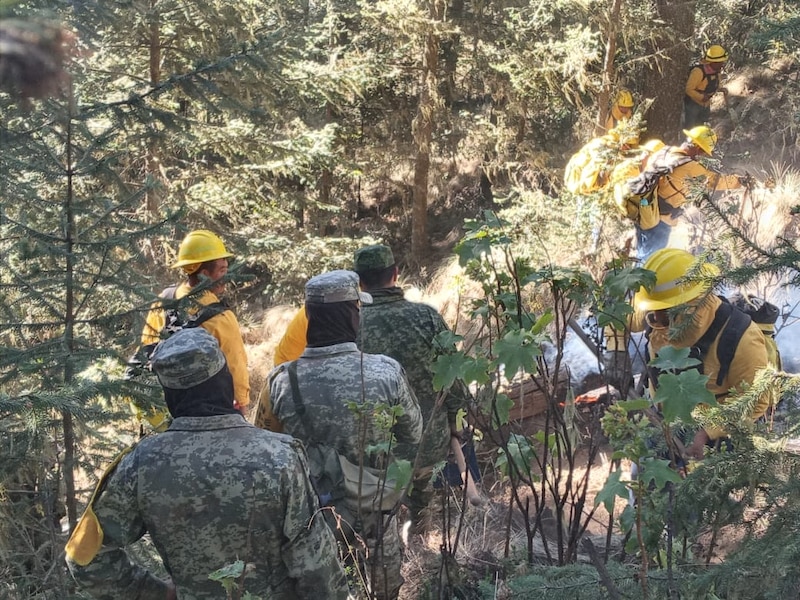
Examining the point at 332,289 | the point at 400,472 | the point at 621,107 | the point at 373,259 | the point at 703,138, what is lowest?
the point at 400,472

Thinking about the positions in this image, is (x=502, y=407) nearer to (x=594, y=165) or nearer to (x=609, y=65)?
(x=594, y=165)

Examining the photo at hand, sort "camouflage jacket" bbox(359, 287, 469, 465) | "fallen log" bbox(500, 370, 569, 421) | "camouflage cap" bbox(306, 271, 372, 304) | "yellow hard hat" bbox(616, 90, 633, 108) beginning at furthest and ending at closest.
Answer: "yellow hard hat" bbox(616, 90, 633, 108)
"fallen log" bbox(500, 370, 569, 421)
"camouflage jacket" bbox(359, 287, 469, 465)
"camouflage cap" bbox(306, 271, 372, 304)

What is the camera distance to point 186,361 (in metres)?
2.34

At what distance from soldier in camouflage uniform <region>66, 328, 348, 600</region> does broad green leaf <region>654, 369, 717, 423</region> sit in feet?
3.87

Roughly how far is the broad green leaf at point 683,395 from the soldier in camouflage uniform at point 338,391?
119 centimetres

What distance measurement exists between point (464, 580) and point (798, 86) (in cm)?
1125

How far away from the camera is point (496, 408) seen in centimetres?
299

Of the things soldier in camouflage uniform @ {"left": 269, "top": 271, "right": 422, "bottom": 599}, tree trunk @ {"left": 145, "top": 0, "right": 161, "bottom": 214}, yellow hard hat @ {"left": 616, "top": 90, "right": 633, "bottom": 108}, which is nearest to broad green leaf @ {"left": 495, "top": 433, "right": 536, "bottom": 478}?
soldier in camouflage uniform @ {"left": 269, "top": 271, "right": 422, "bottom": 599}

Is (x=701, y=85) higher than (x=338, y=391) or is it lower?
higher

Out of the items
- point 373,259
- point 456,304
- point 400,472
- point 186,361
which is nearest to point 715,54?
point 456,304

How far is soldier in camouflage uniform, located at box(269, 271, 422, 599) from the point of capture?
9.92ft

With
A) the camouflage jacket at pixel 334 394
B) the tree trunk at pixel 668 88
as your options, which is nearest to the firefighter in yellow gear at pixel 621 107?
the tree trunk at pixel 668 88

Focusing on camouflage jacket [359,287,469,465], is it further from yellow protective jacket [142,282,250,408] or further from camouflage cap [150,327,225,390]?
camouflage cap [150,327,225,390]

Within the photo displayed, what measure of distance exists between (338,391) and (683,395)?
1477mm
